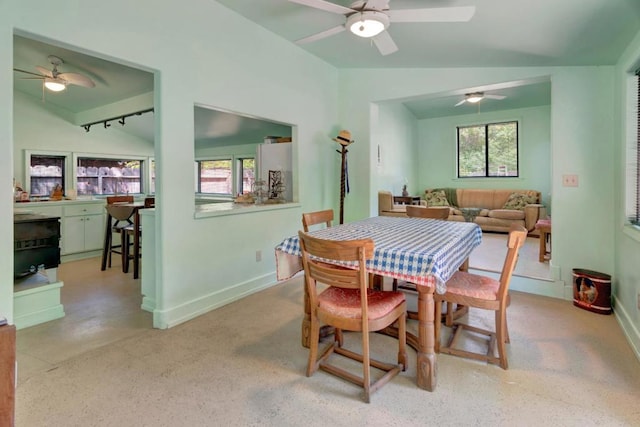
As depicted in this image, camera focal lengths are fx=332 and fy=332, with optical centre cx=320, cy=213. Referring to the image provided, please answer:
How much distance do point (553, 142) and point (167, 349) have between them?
3.85 meters

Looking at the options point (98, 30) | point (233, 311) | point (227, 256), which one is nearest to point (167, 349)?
point (233, 311)


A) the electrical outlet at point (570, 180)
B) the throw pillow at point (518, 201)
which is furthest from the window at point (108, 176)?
the throw pillow at point (518, 201)

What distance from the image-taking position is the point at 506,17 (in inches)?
95.7

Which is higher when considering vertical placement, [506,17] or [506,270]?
[506,17]


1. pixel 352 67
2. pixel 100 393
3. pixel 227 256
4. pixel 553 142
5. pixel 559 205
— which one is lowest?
pixel 100 393

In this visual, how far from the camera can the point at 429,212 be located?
3.39 m

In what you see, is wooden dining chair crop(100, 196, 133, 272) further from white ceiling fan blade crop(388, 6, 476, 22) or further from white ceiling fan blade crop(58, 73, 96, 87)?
white ceiling fan blade crop(388, 6, 476, 22)

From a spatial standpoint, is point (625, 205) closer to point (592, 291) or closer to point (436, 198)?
point (592, 291)

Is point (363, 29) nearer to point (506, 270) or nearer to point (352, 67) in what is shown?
point (506, 270)

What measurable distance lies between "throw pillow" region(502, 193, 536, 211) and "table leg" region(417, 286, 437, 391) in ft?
19.5

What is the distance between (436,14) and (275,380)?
95.2 inches

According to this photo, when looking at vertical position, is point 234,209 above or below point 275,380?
above

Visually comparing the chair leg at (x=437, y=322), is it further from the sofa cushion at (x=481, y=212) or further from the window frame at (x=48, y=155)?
the window frame at (x=48, y=155)

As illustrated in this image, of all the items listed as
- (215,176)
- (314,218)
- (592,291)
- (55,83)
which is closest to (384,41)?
(314,218)
